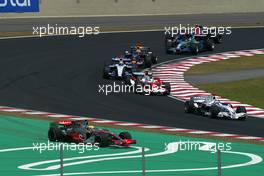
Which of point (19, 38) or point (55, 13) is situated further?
point (55, 13)

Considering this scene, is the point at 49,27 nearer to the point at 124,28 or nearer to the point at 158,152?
the point at 124,28

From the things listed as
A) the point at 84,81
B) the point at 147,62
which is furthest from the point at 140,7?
the point at 84,81

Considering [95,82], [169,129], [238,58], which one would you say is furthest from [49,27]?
[169,129]

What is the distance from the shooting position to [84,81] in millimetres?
51469

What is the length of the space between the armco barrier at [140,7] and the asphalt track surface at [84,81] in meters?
11.1

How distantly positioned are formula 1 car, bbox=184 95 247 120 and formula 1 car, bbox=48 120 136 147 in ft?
26.8

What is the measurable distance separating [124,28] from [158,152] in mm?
44576

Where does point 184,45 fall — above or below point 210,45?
above

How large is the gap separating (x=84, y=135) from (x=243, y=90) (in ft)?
55.3

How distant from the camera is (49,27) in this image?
246 feet

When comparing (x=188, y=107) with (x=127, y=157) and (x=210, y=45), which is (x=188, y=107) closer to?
(x=127, y=157)

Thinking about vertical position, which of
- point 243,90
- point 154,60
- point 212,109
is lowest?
point 243,90

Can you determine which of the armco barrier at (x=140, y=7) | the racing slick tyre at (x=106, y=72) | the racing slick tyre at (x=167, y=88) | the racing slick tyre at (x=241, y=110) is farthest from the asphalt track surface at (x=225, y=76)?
the armco barrier at (x=140, y=7)

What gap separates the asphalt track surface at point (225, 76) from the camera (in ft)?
172
